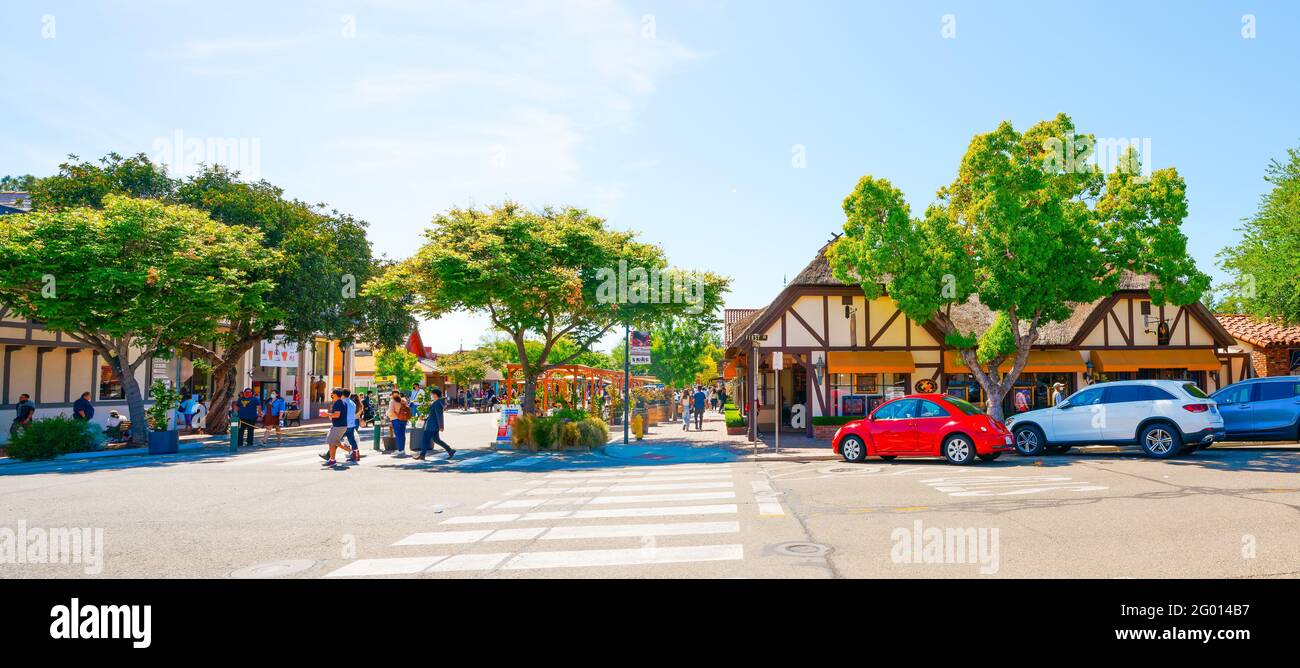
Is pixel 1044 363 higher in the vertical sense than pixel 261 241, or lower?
lower

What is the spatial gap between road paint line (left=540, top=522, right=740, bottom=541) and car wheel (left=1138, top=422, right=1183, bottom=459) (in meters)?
11.5

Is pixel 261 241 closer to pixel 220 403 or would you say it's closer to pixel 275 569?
pixel 220 403

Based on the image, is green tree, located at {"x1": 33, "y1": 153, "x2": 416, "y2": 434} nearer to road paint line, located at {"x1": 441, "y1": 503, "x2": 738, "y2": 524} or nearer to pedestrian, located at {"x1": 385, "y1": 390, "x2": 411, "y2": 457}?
pedestrian, located at {"x1": 385, "y1": 390, "x2": 411, "y2": 457}

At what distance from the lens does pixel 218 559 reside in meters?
7.14

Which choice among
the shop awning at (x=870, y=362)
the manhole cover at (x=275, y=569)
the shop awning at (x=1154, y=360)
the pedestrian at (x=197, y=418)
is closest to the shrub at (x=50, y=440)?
the pedestrian at (x=197, y=418)

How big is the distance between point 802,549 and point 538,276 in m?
14.7

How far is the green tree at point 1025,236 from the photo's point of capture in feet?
61.5

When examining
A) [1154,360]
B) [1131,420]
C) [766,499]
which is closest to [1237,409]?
[1131,420]

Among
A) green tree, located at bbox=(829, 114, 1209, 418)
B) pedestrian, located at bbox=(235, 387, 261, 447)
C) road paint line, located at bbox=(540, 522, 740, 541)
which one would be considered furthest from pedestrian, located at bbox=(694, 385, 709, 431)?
road paint line, located at bbox=(540, 522, 740, 541)

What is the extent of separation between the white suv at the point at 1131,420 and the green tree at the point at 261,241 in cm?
2098

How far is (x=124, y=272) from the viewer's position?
20828 mm

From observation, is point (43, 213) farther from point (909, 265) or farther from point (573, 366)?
point (909, 265)

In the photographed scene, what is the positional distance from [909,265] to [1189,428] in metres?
7.57
